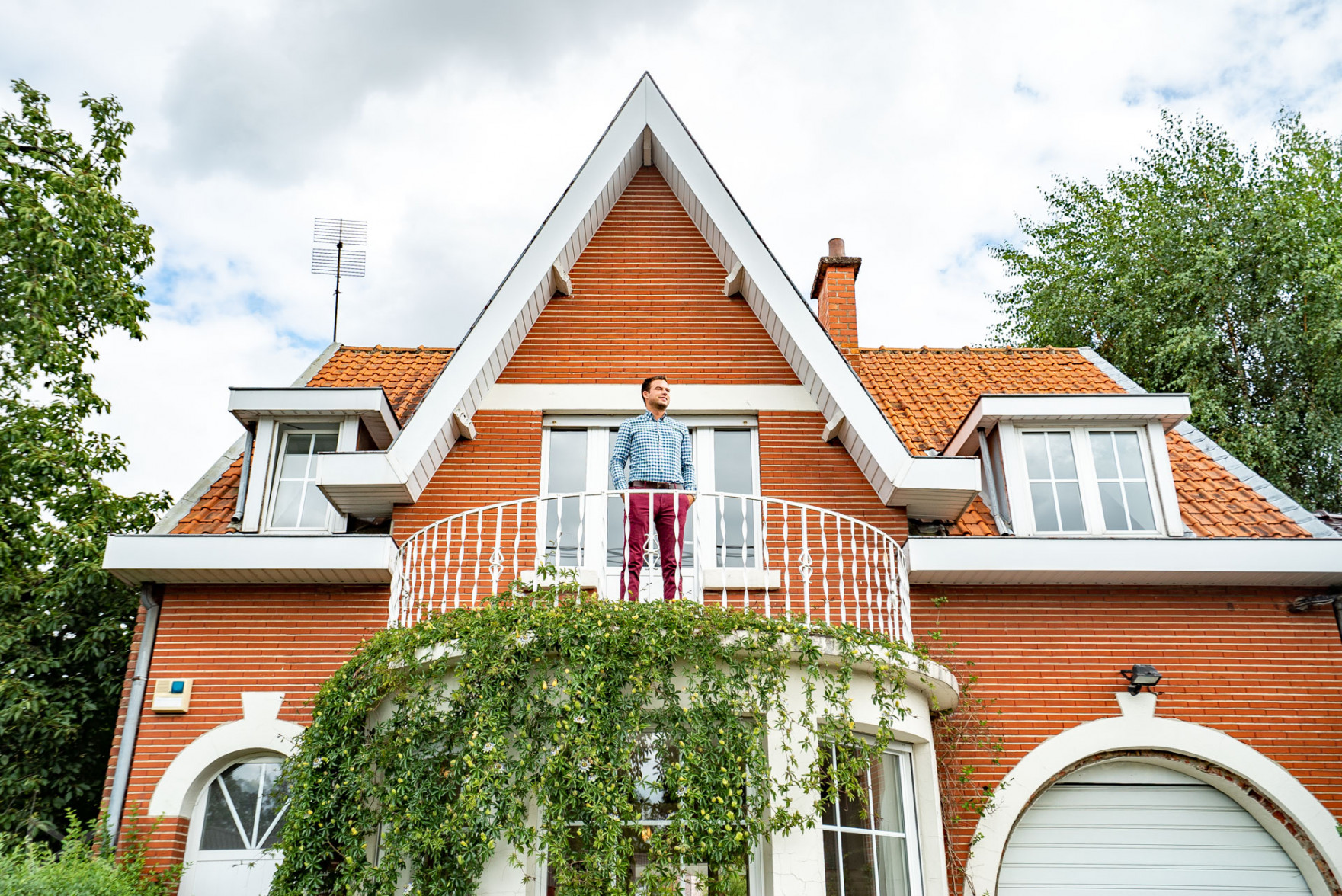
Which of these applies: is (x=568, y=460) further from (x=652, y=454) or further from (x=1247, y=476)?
(x=1247, y=476)

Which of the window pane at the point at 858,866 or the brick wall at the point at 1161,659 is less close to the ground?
the brick wall at the point at 1161,659

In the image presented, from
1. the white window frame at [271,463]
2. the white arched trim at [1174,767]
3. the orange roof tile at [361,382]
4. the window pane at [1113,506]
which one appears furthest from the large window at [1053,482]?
the white window frame at [271,463]

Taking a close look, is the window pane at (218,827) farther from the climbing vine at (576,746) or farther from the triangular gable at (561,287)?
the triangular gable at (561,287)

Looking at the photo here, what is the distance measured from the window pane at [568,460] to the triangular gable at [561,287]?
2.68 feet

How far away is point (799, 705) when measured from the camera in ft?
21.8

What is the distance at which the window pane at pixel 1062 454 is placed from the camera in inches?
360

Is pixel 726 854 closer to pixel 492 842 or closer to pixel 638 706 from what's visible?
pixel 638 706

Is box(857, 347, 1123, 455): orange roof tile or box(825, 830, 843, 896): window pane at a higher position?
box(857, 347, 1123, 455): orange roof tile

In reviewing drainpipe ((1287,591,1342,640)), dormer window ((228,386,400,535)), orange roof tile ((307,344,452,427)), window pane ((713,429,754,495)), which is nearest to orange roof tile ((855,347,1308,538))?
drainpipe ((1287,591,1342,640))

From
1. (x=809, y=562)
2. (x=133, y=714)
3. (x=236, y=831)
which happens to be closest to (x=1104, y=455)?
(x=809, y=562)

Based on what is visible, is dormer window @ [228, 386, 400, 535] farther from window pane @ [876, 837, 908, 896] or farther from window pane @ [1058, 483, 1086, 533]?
window pane @ [1058, 483, 1086, 533]

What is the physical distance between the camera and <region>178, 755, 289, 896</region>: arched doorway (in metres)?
7.82

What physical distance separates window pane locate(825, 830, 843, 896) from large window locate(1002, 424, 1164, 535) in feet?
11.3

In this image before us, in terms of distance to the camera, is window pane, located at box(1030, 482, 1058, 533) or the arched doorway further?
window pane, located at box(1030, 482, 1058, 533)
